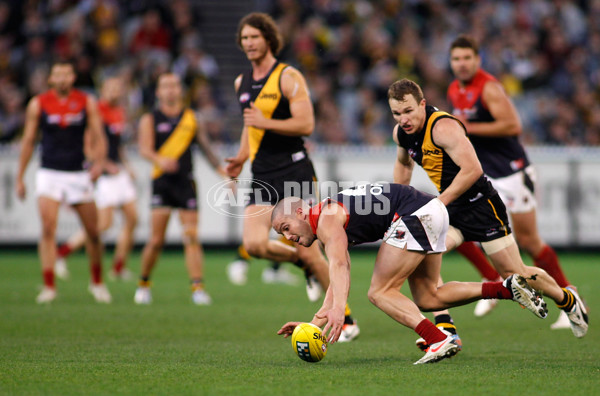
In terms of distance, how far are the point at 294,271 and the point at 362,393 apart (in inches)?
421

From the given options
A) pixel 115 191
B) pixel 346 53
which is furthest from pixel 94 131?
pixel 346 53

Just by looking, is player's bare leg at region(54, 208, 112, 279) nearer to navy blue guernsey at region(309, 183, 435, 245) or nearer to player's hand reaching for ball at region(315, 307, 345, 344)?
navy blue guernsey at region(309, 183, 435, 245)

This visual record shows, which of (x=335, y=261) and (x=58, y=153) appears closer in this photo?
(x=335, y=261)

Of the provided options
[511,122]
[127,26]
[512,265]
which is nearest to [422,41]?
[127,26]

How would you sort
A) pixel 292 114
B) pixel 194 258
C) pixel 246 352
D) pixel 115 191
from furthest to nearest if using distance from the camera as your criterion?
pixel 115 191 < pixel 194 258 < pixel 292 114 < pixel 246 352

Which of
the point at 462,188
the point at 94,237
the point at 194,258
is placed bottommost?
the point at 194,258

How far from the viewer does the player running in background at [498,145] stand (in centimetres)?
827

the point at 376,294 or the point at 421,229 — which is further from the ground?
the point at 421,229

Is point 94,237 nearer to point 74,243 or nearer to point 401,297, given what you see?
point 74,243

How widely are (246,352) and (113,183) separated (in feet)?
24.2

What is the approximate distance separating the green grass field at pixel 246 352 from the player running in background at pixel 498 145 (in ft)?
2.57

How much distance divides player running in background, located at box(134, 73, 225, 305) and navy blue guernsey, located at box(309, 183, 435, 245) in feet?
15.5

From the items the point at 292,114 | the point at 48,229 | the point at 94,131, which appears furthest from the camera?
the point at 94,131

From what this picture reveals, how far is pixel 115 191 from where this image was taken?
13562 millimetres
